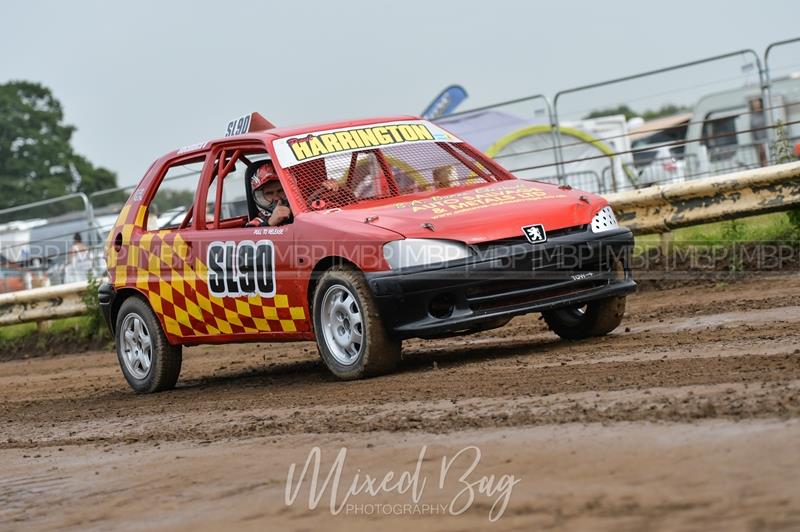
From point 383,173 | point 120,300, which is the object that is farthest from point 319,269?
point 120,300

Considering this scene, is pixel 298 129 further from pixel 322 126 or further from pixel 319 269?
pixel 319 269

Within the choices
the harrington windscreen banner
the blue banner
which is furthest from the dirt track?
the blue banner

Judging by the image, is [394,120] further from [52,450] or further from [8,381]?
[8,381]

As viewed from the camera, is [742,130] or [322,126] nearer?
[322,126]

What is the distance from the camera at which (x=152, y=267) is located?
907 cm

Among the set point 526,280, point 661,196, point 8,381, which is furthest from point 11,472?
point 661,196

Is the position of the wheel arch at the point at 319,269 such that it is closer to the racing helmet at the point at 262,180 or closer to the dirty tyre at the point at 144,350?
the racing helmet at the point at 262,180

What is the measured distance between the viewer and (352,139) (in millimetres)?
8430

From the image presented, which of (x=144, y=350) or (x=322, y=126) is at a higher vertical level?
(x=322, y=126)

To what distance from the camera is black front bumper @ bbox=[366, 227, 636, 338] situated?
7.12 m

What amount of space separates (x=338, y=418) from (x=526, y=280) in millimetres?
1826

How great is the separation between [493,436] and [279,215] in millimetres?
3462

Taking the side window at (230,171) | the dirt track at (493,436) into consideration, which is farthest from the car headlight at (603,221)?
the side window at (230,171)

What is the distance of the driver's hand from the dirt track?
1025mm
